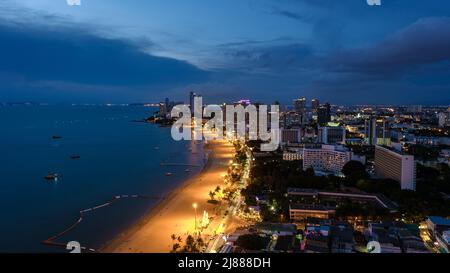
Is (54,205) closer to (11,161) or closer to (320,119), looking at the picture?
(11,161)

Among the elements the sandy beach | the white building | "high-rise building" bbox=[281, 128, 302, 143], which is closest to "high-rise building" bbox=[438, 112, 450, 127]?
"high-rise building" bbox=[281, 128, 302, 143]

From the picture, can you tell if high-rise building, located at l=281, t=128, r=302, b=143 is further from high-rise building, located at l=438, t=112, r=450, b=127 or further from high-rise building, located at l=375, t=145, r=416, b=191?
high-rise building, located at l=438, t=112, r=450, b=127

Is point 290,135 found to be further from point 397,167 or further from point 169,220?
point 169,220

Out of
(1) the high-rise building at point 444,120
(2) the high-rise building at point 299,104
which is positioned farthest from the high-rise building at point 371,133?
(2) the high-rise building at point 299,104

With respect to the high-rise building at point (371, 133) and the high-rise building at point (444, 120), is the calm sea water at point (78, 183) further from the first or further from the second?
the high-rise building at point (444, 120)

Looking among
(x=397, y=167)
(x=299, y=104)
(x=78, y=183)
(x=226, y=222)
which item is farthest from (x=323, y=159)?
(x=299, y=104)
